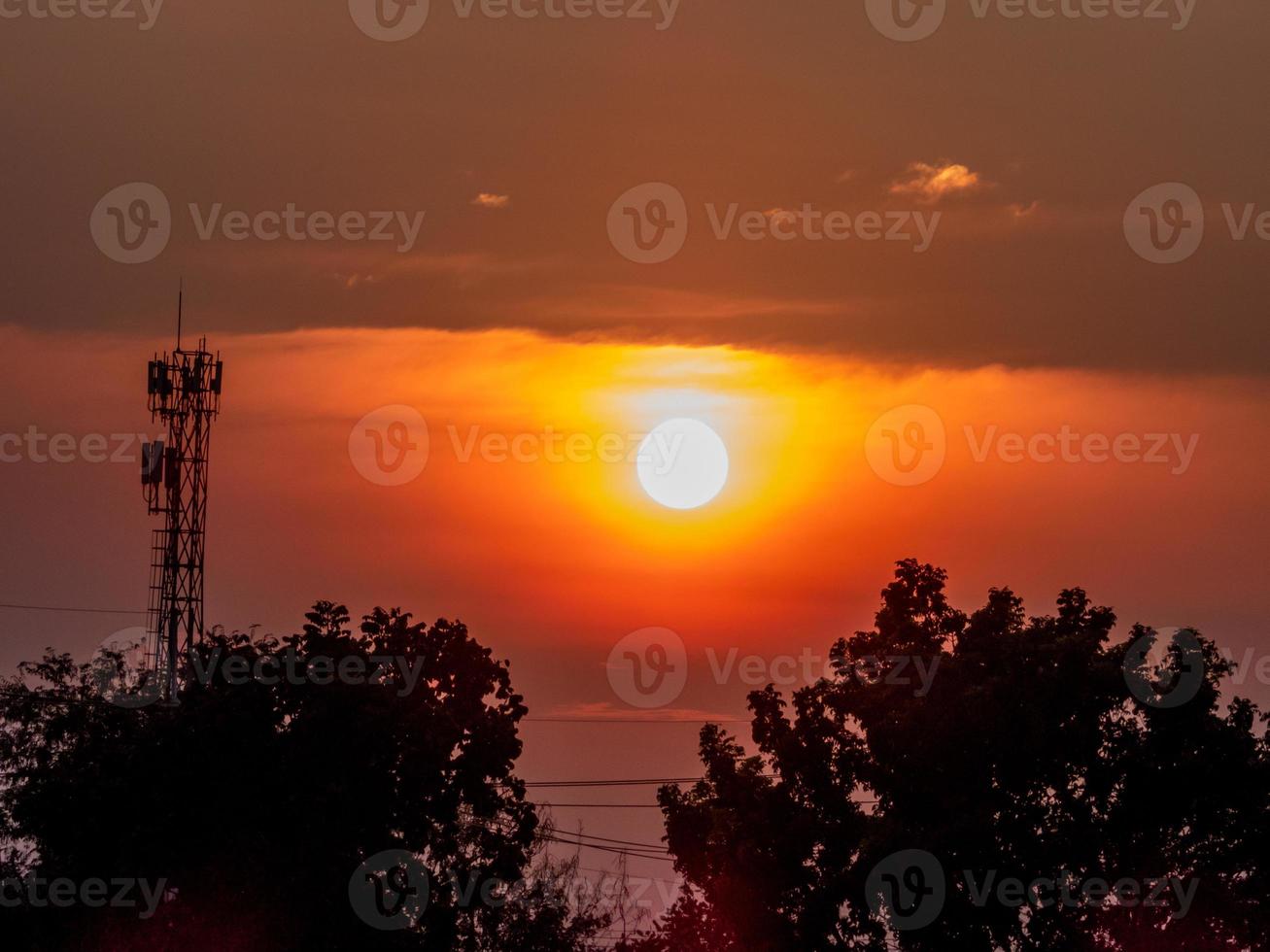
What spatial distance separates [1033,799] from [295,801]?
18.9 meters

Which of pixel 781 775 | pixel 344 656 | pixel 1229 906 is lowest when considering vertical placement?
pixel 1229 906

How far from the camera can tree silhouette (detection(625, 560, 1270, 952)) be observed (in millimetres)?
43531

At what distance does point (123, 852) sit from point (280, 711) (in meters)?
5.26

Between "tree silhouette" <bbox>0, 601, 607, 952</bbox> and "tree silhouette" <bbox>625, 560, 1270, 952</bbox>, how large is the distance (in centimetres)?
768

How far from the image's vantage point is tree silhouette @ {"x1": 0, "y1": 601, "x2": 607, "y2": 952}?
44062mm

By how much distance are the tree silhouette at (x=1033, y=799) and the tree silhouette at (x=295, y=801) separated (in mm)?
7683

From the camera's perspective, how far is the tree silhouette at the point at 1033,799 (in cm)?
4353

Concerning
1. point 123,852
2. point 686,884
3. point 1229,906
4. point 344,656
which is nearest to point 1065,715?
point 1229,906

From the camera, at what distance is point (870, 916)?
44.9 m

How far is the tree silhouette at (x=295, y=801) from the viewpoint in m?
44.1

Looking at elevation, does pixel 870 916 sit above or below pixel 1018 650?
below

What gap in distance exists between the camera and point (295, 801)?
1750 inches

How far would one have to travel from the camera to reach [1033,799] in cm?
4491

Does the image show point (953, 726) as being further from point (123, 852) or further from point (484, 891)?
point (123, 852)
